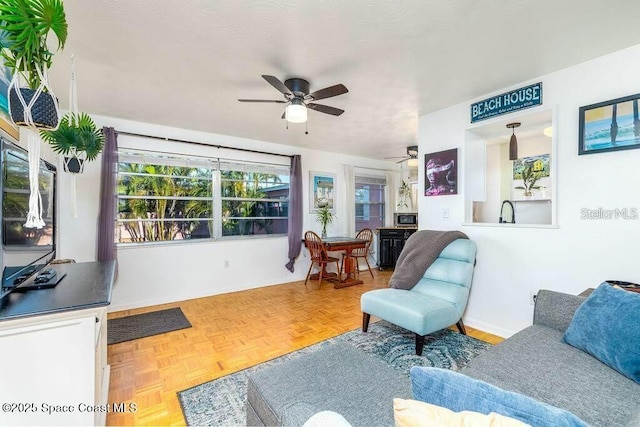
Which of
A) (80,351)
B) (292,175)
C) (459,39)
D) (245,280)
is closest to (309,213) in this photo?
(292,175)

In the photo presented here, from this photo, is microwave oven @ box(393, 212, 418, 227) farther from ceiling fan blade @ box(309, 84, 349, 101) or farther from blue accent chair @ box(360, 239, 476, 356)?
ceiling fan blade @ box(309, 84, 349, 101)

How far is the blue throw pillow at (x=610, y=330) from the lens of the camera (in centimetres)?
122

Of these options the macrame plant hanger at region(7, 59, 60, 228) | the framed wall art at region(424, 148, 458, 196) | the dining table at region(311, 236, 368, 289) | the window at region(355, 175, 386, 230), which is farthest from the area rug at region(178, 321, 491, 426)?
the window at region(355, 175, 386, 230)

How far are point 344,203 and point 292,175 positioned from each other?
134cm

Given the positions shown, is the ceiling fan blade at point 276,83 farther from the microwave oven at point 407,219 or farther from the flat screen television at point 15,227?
the microwave oven at point 407,219

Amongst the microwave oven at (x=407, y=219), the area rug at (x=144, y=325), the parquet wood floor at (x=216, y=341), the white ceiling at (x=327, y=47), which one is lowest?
the parquet wood floor at (x=216, y=341)

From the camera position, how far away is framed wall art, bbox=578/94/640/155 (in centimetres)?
196

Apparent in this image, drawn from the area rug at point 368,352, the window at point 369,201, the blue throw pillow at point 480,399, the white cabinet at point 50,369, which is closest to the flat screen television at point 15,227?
the white cabinet at point 50,369

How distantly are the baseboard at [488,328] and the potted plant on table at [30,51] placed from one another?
11.6 feet

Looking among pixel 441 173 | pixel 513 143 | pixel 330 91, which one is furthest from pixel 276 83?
pixel 513 143

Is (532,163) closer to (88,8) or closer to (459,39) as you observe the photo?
(459,39)

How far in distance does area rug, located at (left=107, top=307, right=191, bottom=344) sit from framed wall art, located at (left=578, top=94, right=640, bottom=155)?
13.0 feet

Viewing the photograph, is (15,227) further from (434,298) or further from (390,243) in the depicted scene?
(390,243)

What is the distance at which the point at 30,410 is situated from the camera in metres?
1.13
